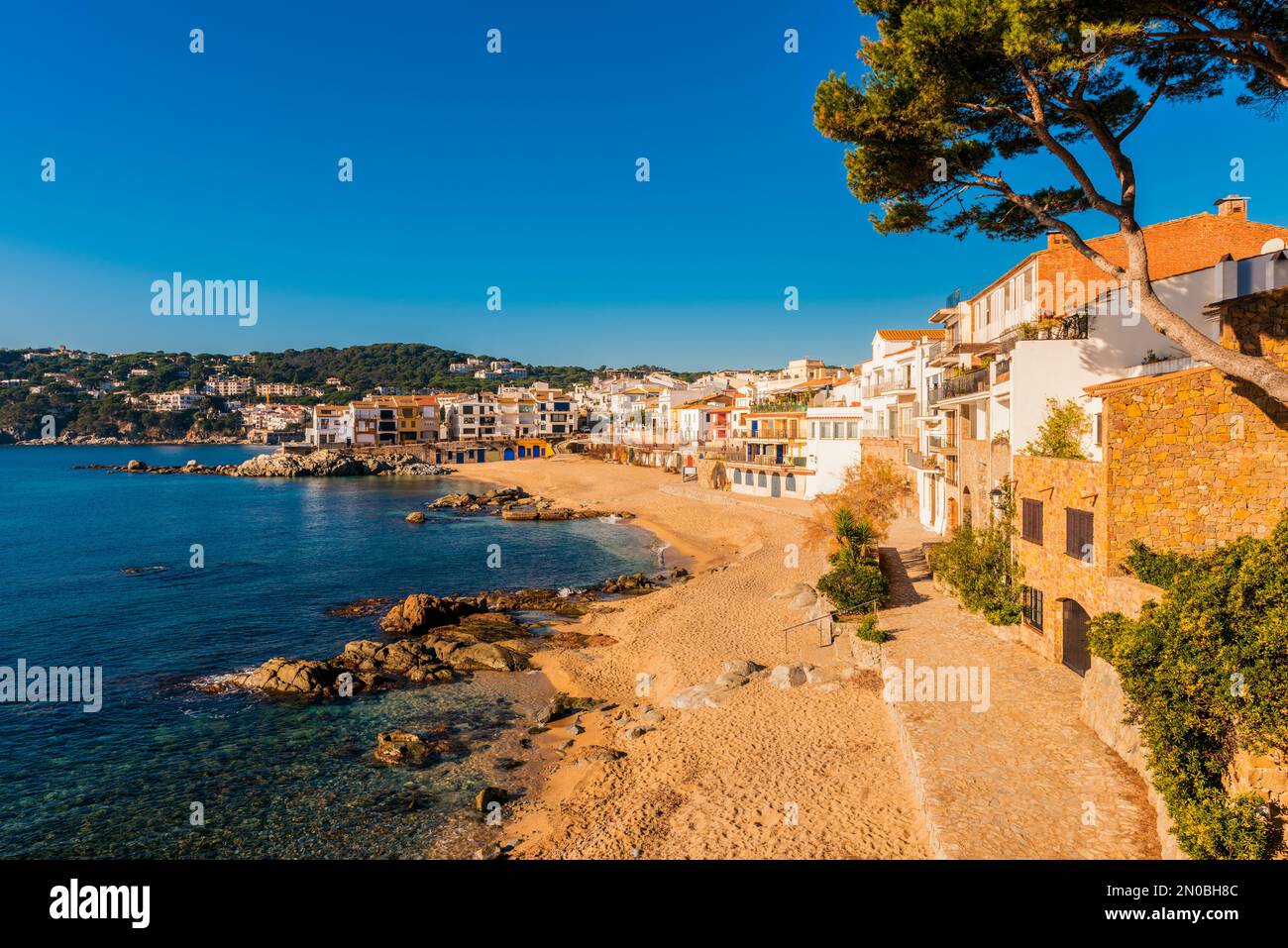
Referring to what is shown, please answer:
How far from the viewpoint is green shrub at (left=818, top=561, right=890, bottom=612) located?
81.3ft

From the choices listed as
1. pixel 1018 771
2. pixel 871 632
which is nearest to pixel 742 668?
pixel 871 632

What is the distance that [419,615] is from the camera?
3061 centimetres

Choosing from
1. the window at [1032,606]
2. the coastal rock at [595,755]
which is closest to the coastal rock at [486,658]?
the coastal rock at [595,755]

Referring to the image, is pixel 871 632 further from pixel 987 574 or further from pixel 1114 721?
pixel 1114 721

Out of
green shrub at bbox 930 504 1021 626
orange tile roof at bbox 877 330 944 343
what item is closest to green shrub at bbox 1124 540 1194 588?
green shrub at bbox 930 504 1021 626

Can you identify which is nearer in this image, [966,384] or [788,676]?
[788,676]

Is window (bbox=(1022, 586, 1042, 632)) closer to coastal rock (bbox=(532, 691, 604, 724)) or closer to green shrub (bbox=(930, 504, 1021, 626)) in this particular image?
green shrub (bbox=(930, 504, 1021, 626))

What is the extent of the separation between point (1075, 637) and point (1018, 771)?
17.2ft

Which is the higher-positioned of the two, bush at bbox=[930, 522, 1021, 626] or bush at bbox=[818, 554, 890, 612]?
bush at bbox=[930, 522, 1021, 626]

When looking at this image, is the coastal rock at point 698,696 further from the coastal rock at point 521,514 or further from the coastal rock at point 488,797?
the coastal rock at point 521,514

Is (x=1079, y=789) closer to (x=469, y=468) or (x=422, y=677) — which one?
(x=422, y=677)

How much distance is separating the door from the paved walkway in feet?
0.96

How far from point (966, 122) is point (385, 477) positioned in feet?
355
